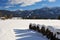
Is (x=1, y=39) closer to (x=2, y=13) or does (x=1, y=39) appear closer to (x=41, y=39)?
(x=41, y=39)

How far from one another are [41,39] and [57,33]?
5.56 feet

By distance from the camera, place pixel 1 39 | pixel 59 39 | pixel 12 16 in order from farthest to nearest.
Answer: pixel 12 16, pixel 1 39, pixel 59 39

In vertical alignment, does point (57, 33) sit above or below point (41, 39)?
above

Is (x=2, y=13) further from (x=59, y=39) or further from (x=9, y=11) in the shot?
(x=59, y=39)

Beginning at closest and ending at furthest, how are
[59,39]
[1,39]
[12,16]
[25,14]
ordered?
[59,39] < [1,39] < [25,14] < [12,16]

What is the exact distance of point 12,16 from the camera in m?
39.1

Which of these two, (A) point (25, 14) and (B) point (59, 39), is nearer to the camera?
(B) point (59, 39)

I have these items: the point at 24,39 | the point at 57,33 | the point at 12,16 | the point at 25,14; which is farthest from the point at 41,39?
the point at 12,16

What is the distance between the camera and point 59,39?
7180 millimetres

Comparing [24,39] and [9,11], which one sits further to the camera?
[9,11]

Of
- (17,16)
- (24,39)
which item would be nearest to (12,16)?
(17,16)

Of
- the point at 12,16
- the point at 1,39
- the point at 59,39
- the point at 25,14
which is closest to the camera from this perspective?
the point at 59,39

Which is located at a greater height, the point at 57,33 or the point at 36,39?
the point at 57,33

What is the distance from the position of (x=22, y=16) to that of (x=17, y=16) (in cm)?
184
